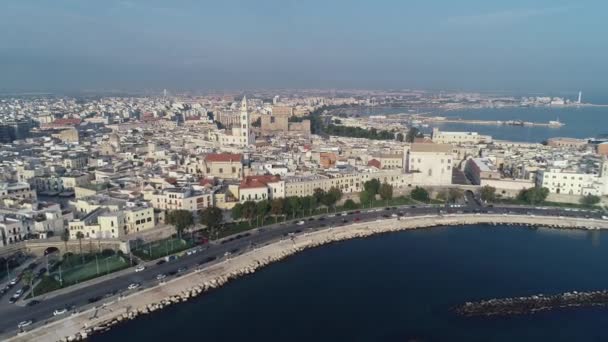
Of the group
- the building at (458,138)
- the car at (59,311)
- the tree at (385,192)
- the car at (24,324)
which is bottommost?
the car at (59,311)

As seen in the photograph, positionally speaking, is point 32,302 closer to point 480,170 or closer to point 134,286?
point 134,286

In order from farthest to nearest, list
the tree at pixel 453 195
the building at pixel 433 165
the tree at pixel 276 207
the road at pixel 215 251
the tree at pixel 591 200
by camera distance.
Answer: the building at pixel 433 165 → the tree at pixel 453 195 → the tree at pixel 591 200 → the tree at pixel 276 207 → the road at pixel 215 251

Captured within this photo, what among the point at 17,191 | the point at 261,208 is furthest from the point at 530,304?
the point at 17,191

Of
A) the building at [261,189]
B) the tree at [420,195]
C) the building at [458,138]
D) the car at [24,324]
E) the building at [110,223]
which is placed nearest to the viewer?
the car at [24,324]

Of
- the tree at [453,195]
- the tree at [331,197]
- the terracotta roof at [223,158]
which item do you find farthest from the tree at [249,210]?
the tree at [453,195]

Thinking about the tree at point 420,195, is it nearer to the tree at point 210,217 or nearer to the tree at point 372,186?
the tree at point 372,186

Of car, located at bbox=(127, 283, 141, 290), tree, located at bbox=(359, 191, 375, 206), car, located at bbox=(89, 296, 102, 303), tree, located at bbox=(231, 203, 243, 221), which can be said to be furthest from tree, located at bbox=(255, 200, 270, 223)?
car, located at bbox=(89, 296, 102, 303)

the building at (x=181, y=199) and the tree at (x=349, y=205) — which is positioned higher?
the building at (x=181, y=199)
